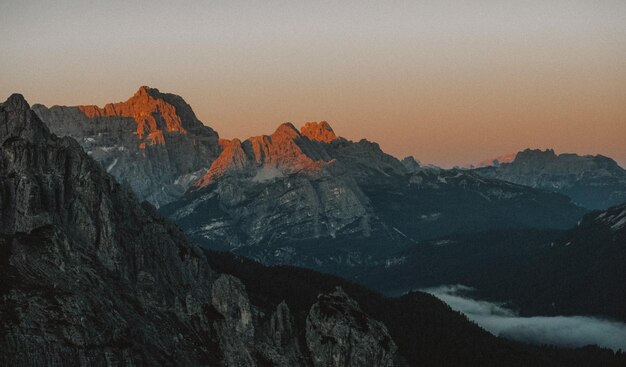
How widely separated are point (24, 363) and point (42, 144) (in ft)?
251

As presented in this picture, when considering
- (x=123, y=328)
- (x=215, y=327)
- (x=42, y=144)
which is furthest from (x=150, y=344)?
(x=42, y=144)

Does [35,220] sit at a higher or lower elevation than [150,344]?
higher

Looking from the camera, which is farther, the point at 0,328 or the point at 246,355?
the point at 246,355

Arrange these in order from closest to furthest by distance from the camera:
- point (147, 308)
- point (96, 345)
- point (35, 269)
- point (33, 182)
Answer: point (96, 345) < point (35, 269) < point (147, 308) < point (33, 182)

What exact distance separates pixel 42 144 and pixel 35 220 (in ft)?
88.4

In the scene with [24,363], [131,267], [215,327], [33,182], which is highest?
[33,182]

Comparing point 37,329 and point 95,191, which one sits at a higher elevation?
point 95,191

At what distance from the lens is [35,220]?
176375 millimetres

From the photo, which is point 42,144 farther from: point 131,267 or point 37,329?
point 37,329

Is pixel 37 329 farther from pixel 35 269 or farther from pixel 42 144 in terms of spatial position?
pixel 42 144

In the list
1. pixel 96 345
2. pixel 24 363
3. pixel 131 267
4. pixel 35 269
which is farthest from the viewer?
pixel 131 267

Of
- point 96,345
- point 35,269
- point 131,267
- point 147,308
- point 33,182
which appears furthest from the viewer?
point 131,267

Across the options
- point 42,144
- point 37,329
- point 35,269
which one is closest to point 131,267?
point 42,144

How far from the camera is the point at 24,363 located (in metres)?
131
